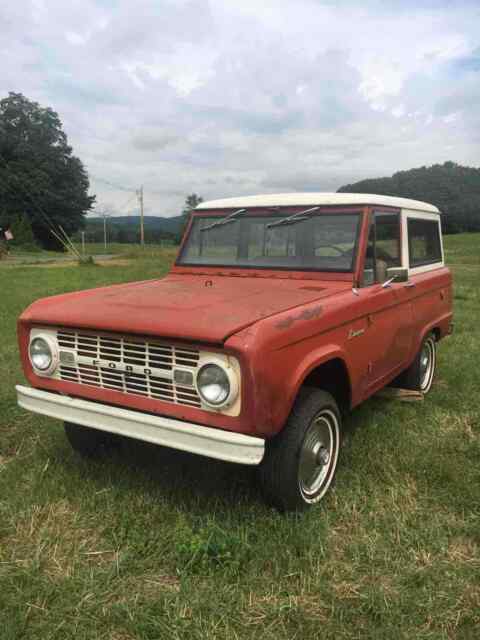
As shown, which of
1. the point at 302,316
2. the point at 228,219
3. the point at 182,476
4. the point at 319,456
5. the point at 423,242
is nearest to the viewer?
the point at 302,316

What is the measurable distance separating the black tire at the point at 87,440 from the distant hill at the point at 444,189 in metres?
13.7

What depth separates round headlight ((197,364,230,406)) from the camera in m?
2.64

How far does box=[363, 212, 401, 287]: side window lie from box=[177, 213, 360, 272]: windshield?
0.17 m

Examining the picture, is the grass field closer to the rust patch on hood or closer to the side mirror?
the rust patch on hood

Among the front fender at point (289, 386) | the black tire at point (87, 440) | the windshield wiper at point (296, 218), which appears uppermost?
the windshield wiper at point (296, 218)

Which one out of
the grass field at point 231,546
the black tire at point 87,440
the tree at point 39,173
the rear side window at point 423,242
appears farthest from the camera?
the tree at point 39,173

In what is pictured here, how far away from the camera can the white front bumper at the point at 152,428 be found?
8.46ft

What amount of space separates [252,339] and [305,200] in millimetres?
1954

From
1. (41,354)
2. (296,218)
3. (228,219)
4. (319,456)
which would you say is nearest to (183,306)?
(41,354)

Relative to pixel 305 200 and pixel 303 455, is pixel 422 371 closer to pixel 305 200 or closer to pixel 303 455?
pixel 305 200

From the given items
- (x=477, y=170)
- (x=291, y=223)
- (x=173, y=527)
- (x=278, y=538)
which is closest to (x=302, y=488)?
(x=278, y=538)

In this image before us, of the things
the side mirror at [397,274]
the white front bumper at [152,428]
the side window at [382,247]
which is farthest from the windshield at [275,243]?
the white front bumper at [152,428]

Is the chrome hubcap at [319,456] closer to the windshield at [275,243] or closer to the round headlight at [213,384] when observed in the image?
the round headlight at [213,384]

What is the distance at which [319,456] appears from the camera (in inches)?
128
